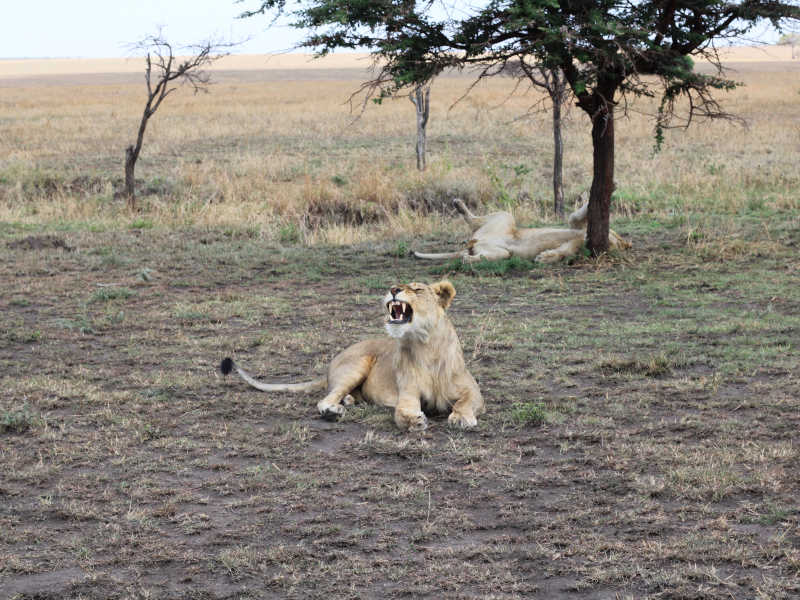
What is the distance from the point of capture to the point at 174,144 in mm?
24500

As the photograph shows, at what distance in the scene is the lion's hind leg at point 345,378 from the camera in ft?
20.1

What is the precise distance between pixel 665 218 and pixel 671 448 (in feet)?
29.4

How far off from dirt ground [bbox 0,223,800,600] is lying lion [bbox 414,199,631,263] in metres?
1.61

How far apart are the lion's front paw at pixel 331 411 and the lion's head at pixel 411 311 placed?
2.31ft

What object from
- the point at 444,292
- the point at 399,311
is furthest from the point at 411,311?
the point at 444,292

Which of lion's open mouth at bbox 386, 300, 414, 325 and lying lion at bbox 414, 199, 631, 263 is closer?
lion's open mouth at bbox 386, 300, 414, 325

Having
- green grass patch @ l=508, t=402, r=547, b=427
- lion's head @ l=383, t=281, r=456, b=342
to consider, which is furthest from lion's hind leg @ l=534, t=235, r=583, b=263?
lion's head @ l=383, t=281, r=456, b=342

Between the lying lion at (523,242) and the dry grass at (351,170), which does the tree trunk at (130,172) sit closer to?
the dry grass at (351,170)

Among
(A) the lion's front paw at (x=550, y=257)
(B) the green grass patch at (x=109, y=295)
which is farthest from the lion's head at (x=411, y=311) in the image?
(A) the lion's front paw at (x=550, y=257)

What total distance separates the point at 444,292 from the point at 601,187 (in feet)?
19.8

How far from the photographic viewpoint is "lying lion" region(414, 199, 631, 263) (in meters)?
11.5

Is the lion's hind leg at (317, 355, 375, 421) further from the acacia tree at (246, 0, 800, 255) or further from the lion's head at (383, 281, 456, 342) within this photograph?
the acacia tree at (246, 0, 800, 255)

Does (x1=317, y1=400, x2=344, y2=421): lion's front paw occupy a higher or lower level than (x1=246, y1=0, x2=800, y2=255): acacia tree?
lower

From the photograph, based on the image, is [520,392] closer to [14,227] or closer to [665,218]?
[665,218]
